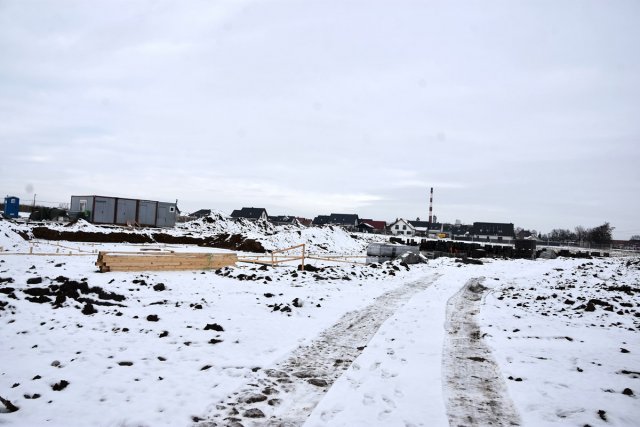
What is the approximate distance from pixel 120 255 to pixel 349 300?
8.73m

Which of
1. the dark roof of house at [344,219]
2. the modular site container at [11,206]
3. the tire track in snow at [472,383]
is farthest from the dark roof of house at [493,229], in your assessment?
the tire track in snow at [472,383]

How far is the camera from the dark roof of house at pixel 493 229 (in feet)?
312

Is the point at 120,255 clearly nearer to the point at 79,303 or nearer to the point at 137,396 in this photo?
the point at 79,303

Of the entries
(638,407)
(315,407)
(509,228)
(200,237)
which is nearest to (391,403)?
(315,407)

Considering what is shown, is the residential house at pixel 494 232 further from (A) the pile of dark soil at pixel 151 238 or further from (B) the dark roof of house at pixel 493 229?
(A) the pile of dark soil at pixel 151 238

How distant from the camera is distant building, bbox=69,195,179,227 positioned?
1660 inches

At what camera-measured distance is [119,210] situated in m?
Result: 43.2

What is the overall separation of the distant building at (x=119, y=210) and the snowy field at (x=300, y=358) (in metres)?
33.8

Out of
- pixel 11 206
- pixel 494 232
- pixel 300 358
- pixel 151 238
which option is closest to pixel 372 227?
pixel 494 232

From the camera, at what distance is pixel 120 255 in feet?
46.9

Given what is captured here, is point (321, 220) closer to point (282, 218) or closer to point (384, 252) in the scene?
point (282, 218)

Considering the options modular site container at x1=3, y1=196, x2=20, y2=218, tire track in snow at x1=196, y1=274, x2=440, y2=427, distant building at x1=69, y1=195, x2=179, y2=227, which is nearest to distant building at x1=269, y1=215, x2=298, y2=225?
distant building at x1=69, y1=195, x2=179, y2=227

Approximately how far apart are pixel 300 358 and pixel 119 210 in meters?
43.0

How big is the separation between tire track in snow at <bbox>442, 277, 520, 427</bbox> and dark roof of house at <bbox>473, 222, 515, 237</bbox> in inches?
3765
